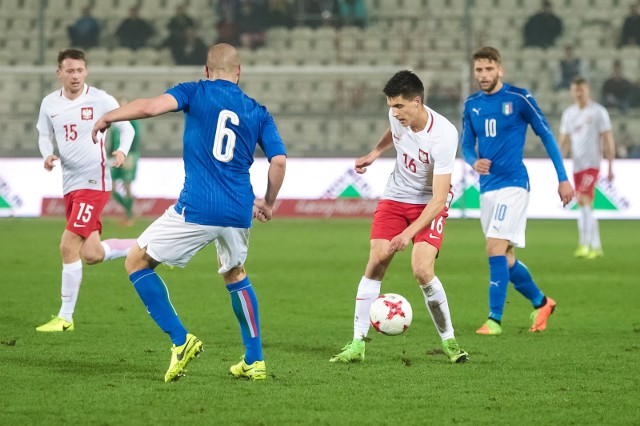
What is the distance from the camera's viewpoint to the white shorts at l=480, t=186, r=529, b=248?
29.8ft

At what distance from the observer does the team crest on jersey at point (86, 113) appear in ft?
30.3

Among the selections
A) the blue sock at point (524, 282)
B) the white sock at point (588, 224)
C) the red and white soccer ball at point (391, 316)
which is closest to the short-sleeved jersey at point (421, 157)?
the red and white soccer ball at point (391, 316)

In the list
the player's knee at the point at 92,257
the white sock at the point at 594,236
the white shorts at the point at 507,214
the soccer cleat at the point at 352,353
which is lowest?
the white sock at the point at 594,236

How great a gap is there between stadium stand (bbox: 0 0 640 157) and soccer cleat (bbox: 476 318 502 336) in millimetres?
12852

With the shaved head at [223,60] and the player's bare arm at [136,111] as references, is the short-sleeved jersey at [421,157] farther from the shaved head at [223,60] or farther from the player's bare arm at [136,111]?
the player's bare arm at [136,111]

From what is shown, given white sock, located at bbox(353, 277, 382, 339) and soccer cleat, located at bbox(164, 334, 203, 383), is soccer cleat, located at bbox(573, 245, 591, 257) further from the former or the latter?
soccer cleat, located at bbox(164, 334, 203, 383)

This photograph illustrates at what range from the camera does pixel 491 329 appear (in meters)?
8.93

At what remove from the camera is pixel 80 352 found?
306 inches

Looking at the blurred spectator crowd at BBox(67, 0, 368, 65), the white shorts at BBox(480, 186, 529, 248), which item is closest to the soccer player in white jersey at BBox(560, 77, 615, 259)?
the white shorts at BBox(480, 186, 529, 248)

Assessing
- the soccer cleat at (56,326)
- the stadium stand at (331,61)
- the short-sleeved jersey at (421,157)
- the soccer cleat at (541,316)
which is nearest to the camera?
the short-sleeved jersey at (421,157)

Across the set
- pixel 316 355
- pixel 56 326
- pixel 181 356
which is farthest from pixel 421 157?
pixel 56 326

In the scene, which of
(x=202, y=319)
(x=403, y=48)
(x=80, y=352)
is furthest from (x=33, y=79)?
(x=80, y=352)

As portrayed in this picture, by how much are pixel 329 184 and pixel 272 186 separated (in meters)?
14.9

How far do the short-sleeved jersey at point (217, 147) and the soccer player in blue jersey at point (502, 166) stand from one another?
2922 millimetres
